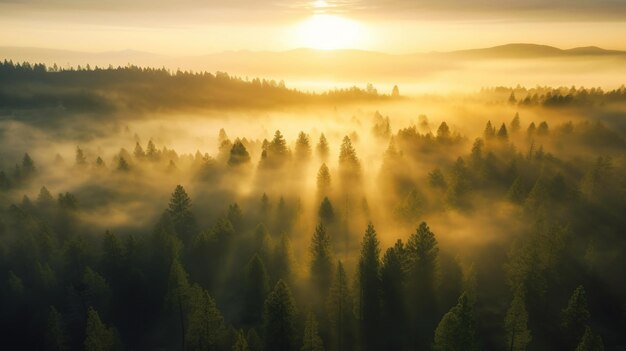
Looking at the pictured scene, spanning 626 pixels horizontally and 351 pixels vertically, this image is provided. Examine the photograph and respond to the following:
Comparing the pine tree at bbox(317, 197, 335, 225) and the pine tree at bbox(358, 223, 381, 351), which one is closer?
the pine tree at bbox(358, 223, 381, 351)

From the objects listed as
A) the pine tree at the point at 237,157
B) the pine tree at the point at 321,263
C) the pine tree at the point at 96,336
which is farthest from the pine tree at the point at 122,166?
the pine tree at the point at 321,263

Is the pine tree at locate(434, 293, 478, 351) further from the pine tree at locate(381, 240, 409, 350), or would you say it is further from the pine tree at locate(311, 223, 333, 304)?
the pine tree at locate(311, 223, 333, 304)

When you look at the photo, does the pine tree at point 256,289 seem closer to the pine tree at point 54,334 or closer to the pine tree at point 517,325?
the pine tree at point 54,334

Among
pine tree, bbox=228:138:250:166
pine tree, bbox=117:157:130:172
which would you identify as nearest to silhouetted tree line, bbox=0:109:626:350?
pine tree, bbox=228:138:250:166

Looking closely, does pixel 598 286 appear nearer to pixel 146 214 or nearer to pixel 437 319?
pixel 437 319

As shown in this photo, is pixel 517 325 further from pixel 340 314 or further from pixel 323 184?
pixel 323 184

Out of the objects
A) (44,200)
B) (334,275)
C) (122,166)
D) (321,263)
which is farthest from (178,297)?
(122,166)

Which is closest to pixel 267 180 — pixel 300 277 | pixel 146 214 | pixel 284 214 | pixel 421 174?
pixel 284 214
